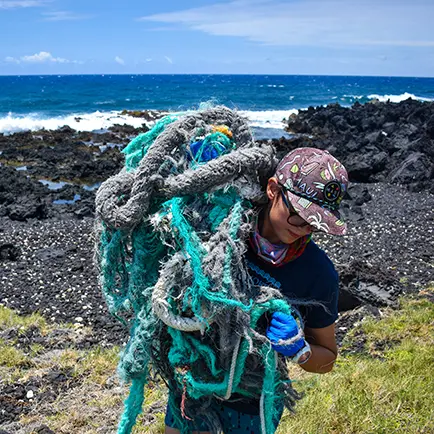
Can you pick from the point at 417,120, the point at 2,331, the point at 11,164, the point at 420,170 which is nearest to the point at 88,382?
the point at 2,331

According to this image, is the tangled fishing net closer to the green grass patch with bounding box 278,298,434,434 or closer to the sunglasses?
the sunglasses

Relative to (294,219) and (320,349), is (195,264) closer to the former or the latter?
(294,219)

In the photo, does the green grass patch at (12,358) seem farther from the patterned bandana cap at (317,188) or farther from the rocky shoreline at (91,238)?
the patterned bandana cap at (317,188)

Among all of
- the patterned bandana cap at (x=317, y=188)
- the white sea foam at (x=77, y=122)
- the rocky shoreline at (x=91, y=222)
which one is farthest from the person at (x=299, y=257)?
the white sea foam at (x=77, y=122)

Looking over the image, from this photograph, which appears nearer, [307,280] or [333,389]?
[307,280]

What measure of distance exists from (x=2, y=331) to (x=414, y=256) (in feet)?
19.4

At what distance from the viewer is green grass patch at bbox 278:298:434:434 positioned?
3371 mm

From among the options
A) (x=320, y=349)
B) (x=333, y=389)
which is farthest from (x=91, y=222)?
(x=320, y=349)

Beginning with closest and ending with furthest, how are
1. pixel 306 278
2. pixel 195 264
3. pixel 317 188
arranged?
pixel 195 264 < pixel 317 188 < pixel 306 278

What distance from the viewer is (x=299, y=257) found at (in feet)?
7.20

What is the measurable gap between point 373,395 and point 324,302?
178cm

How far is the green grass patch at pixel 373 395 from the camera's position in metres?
3.37

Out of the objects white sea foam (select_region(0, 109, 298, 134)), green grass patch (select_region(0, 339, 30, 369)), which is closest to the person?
green grass patch (select_region(0, 339, 30, 369))

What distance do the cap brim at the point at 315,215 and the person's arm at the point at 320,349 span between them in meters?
0.49
